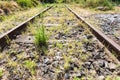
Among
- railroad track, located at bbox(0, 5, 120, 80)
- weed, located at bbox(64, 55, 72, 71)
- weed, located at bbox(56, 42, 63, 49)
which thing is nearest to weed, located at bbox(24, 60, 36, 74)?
railroad track, located at bbox(0, 5, 120, 80)

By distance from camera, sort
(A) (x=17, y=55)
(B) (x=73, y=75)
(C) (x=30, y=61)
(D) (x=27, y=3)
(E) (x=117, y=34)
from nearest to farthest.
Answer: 1. (B) (x=73, y=75)
2. (C) (x=30, y=61)
3. (A) (x=17, y=55)
4. (E) (x=117, y=34)
5. (D) (x=27, y=3)

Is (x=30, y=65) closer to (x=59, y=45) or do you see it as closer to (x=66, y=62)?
(x=66, y=62)

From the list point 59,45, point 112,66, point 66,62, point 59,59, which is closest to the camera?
point 112,66

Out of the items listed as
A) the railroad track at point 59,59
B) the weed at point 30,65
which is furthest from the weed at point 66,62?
the weed at point 30,65

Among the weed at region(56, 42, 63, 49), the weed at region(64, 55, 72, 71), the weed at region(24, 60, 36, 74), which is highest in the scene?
the weed at region(24, 60, 36, 74)

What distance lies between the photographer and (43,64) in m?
3.19

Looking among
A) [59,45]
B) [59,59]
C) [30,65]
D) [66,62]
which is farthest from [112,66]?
[59,45]

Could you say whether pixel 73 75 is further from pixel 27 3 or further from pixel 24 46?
pixel 27 3

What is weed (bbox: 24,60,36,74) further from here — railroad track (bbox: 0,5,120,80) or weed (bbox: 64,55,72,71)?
weed (bbox: 64,55,72,71)

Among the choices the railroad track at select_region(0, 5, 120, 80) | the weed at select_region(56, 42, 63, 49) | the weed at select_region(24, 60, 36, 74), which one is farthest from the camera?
the weed at select_region(56, 42, 63, 49)

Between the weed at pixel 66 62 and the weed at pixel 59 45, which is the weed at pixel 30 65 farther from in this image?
the weed at pixel 59 45

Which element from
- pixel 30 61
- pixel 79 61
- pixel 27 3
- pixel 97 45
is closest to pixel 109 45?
pixel 97 45

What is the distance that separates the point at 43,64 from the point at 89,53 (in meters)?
0.81

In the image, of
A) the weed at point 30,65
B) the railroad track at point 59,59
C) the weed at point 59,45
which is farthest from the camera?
the weed at point 59,45
